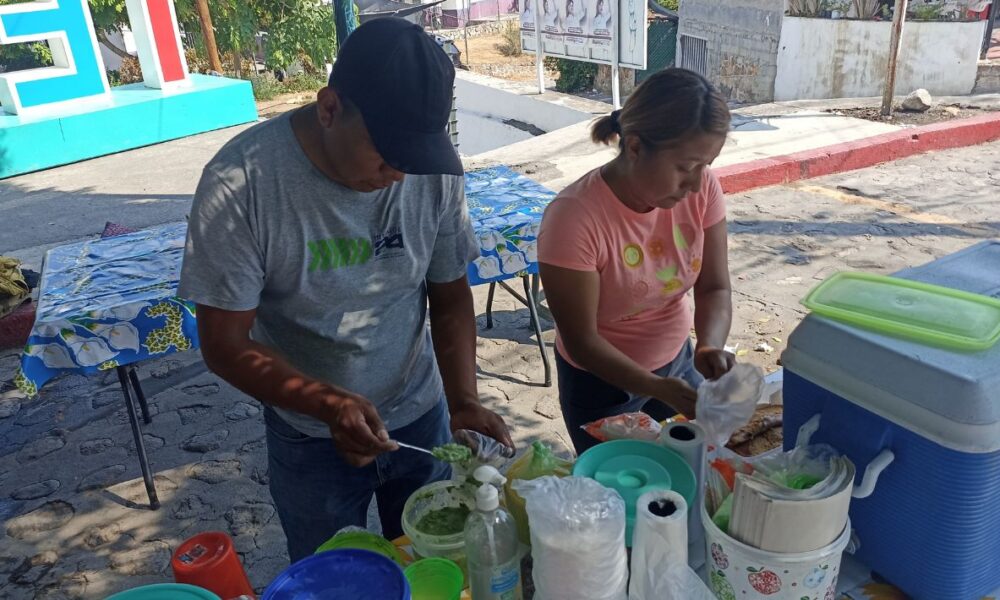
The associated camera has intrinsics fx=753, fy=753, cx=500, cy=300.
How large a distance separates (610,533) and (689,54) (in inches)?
503

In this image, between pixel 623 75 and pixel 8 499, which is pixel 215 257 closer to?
pixel 8 499

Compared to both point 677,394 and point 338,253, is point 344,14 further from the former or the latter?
point 677,394

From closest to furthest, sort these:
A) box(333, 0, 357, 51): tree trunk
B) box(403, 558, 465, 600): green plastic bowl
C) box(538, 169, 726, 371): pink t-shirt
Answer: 1. box(403, 558, 465, 600): green plastic bowl
2. box(538, 169, 726, 371): pink t-shirt
3. box(333, 0, 357, 51): tree trunk

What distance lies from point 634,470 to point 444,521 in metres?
0.37

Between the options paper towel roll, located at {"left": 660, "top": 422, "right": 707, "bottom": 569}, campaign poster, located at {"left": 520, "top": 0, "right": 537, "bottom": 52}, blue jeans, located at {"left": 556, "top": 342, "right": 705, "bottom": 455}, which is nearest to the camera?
paper towel roll, located at {"left": 660, "top": 422, "right": 707, "bottom": 569}

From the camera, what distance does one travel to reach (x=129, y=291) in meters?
3.09

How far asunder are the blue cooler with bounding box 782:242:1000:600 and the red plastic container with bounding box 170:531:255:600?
3.74ft

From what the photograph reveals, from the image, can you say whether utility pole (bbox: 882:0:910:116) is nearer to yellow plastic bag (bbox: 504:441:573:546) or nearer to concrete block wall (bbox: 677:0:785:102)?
concrete block wall (bbox: 677:0:785:102)

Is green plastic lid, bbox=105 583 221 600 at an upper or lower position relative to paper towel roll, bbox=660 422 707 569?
Answer: upper

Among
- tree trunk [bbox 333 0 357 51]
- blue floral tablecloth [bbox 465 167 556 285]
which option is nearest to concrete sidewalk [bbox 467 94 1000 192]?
tree trunk [bbox 333 0 357 51]

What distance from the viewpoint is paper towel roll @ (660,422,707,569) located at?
56.5 inches

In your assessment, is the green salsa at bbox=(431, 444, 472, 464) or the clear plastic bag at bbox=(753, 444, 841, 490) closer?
the clear plastic bag at bbox=(753, 444, 841, 490)

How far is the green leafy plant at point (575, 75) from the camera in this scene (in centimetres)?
1422

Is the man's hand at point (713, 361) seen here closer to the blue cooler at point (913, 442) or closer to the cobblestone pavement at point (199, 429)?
the blue cooler at point (913, 442)
